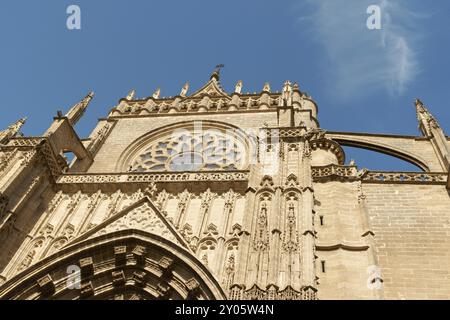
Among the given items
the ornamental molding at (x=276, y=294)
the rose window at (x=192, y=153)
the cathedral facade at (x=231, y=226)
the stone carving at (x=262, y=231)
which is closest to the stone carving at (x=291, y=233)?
the cathedral facade at (x=231, y=226)

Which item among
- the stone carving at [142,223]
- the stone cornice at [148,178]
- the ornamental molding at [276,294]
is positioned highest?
the stone cornice at [148,178]

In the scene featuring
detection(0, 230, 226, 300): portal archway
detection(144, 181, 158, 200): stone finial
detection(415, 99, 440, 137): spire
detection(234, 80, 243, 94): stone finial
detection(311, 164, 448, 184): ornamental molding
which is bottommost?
detection(0, 230, 226, 300): portal archway

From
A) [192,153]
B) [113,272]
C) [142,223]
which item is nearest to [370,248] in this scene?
[142,223]

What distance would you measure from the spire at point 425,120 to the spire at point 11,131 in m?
13.9

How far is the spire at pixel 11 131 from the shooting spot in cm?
1510

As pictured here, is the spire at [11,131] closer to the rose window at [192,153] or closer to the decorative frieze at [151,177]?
the decorative frieze at [151,177]

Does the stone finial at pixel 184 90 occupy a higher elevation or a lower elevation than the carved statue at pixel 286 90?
higher

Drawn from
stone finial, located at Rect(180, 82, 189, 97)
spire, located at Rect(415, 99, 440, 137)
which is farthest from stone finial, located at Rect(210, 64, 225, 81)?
spire, located at Rect(415, 99, 440, 137)

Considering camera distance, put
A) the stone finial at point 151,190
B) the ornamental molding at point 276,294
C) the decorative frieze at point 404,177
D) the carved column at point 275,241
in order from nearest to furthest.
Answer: the ornamental molding at point 276,294 → the carved column at point 275,241 → the stone finial at point 151,190 → the decorative frieze at point 404,177

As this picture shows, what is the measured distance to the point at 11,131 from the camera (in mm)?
15789

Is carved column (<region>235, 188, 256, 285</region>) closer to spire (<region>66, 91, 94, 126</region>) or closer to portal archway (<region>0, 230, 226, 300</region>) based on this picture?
portal archway (<region>0, 230, 226, 300</region>)

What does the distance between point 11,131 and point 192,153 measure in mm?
6285

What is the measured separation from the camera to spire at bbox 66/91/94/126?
17302mm

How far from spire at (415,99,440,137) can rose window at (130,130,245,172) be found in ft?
21.7
